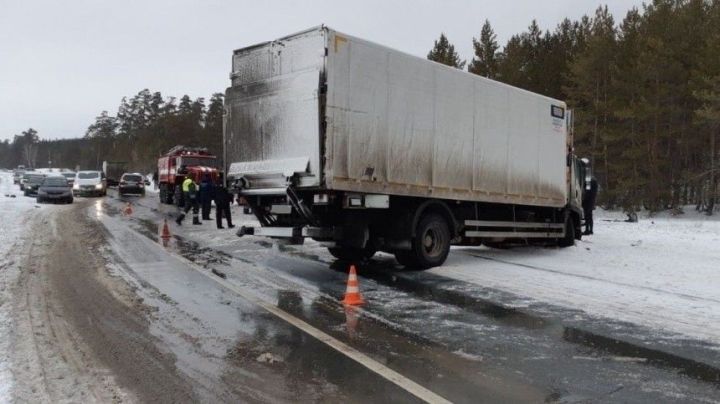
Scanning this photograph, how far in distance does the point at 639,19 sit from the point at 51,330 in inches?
1605

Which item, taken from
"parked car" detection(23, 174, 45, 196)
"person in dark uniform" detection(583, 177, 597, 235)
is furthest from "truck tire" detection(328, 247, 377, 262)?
"parked car" detection(23, 174, 45, 196)

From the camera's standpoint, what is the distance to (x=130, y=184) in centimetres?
3850

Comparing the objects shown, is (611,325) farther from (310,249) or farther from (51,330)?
(310,249)

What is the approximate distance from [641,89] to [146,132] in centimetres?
7451

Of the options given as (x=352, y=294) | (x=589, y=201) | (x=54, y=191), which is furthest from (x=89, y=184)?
(x=352, y=294)

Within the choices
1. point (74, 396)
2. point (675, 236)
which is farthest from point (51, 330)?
point (675, 236)

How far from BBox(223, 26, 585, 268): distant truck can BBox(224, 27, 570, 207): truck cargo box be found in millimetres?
20

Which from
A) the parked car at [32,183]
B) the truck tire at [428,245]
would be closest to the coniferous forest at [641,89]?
the truck tire at [428,245]

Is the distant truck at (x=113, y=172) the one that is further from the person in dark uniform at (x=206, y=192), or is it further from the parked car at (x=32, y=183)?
the person in dark uniform at (x=206, y=192)

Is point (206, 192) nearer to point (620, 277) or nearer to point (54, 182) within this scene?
point (620, 277)

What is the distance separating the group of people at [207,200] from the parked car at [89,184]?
1915cm

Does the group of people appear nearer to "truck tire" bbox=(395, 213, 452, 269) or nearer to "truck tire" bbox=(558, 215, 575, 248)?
"truck tire" bbox=(395, 213, 452, 269)

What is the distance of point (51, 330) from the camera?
17.9ft

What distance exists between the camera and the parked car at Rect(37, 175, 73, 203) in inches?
1169
